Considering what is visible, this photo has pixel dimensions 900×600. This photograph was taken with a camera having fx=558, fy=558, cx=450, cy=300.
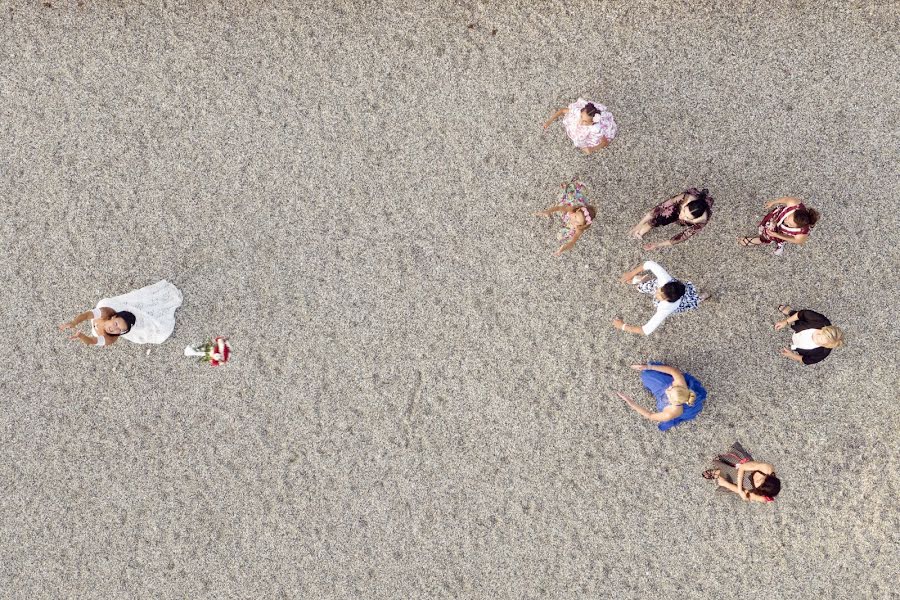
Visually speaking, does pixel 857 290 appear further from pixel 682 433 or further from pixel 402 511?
pixel 402 511

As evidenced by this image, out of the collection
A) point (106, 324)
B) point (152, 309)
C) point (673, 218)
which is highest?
point (673, 218)

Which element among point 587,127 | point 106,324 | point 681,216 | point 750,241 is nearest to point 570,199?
point 587,127

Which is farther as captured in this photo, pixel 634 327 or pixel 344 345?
pixel 344 345

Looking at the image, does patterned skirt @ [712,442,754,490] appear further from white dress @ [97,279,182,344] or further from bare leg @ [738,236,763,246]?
white dress @ [97,279,182,344]

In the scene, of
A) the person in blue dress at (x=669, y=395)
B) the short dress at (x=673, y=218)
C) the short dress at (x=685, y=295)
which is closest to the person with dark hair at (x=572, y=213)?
the short dress at (x=673, y=218)

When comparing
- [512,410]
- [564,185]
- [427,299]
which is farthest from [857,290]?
[427,299]

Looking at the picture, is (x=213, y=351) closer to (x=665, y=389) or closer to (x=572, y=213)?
(x=572, y=213)

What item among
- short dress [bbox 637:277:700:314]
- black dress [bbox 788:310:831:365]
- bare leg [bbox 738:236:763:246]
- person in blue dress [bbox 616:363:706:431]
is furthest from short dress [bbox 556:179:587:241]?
black dress [bbox 788:310:831:365]
